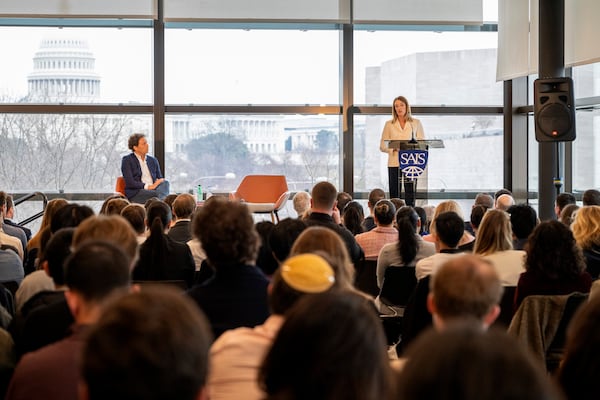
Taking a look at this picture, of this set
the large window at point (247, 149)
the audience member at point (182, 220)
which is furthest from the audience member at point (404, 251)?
the large window at point (247, 149)

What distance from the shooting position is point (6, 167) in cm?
1094

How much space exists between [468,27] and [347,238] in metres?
7.18

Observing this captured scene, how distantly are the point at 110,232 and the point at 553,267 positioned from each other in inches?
76.6

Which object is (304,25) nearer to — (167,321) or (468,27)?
(468,27)

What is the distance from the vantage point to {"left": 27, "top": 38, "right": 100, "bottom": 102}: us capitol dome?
10.8 metres

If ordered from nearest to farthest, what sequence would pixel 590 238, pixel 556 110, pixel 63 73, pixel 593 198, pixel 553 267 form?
pixel 553 267, pixel 590 238, pixel 593 198, pixel 556 110, pixel 63 73

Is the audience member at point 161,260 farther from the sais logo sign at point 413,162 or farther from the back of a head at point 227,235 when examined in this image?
the sais logo sign at point 413,162

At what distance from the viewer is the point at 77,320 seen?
2.24 meters

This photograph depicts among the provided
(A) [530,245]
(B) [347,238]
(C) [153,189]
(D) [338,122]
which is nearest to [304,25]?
(D) [338,122]

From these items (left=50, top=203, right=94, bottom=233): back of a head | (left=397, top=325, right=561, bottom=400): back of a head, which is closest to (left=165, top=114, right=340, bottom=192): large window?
(left=50, top=203, right=94, bottom=233): back of a head

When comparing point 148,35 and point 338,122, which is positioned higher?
point 148,35

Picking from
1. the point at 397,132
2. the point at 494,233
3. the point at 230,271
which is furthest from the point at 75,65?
the point at 230,271

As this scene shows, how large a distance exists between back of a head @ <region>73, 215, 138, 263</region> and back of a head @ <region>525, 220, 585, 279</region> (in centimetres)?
178

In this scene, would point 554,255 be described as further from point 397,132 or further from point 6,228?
point 397,132
